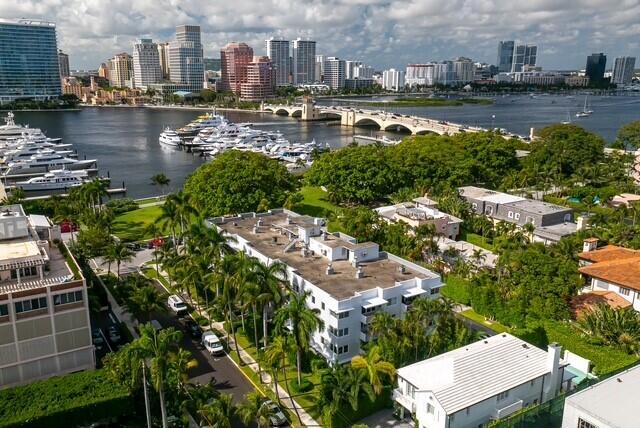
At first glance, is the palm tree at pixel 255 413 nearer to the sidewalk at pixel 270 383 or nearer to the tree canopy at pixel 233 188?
the sidewalk at pixel 270 383

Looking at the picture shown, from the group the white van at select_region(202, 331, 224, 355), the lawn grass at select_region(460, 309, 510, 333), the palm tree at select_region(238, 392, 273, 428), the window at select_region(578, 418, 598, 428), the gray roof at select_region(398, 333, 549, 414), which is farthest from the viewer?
the lawn grass at select_region(460, 309, 510, 333)

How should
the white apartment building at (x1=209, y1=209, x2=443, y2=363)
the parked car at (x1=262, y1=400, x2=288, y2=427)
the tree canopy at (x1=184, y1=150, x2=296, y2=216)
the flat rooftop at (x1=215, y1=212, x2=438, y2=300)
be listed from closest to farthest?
the parked car at (x1=262, y1=400, x2=288, y2=427), the white apartment building at (x1=209, y1=209, x2=443, y2=363), the flat rooftop at (x1=215, y1=212, x2=438, y2=300), the tree canopy at (x1=184, y1=150, x2=296, y2=216)

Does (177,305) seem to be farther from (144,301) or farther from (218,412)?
(218,412)

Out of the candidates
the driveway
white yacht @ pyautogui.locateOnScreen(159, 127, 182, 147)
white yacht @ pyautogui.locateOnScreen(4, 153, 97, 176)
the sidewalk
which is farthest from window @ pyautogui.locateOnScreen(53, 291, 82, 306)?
white yacht @ pyautogui.locateOnScreen(159, 127, 182, 147)

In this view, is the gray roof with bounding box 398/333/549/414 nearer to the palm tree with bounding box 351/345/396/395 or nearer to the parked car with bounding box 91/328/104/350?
the palm tree with bounding box 351/345/396/395

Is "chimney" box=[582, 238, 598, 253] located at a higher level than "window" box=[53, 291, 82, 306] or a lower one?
lower

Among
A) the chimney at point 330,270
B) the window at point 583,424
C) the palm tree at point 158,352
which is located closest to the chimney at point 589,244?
the chimney at point 330,270

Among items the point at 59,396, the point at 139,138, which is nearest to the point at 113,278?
the point at 59,396

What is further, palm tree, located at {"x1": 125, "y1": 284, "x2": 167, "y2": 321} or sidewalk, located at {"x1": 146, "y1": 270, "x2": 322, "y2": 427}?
palm tree, located at {"x1": 125, "y1": 284, "x2": 167, "y2": 321}
